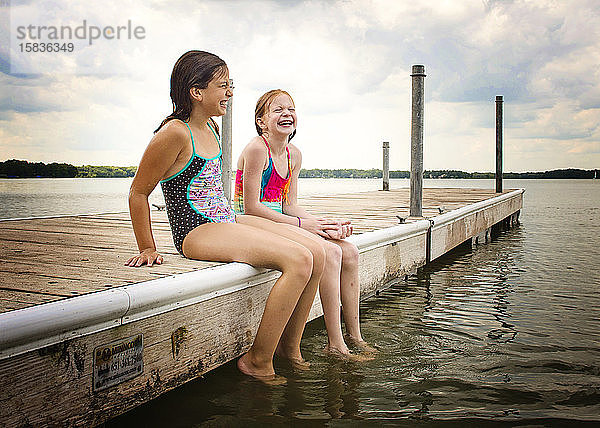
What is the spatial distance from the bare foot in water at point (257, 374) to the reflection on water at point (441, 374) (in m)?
0.04

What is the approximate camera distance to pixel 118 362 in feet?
7.73

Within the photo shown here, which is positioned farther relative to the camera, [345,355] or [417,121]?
[417,121]

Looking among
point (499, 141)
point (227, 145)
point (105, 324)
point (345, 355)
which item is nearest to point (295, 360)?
point (345, 355)

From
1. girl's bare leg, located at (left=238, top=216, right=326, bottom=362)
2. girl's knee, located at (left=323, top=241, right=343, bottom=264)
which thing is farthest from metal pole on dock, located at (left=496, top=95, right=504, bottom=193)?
girl's bare leg, located at (left=238, top=216, right=326, bottom=362)

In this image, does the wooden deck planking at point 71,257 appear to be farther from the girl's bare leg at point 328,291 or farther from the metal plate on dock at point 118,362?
the girl's bare leg at point 328,291

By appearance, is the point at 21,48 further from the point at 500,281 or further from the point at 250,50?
the point at 500,281

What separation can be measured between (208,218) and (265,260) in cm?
39

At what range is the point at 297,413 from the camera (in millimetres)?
2760

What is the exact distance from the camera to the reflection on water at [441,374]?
2.74 m

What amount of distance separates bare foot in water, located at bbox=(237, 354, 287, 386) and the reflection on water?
4 centimetres

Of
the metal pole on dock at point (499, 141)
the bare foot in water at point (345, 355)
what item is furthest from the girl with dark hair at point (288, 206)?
the metal pole on dock at point (499, 141)

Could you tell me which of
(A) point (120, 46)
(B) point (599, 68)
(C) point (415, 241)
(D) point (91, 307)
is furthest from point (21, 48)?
(B) point (599, 68)

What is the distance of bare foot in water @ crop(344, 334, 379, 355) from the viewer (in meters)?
3.59

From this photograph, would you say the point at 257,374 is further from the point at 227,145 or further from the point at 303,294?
the point at 227,145
